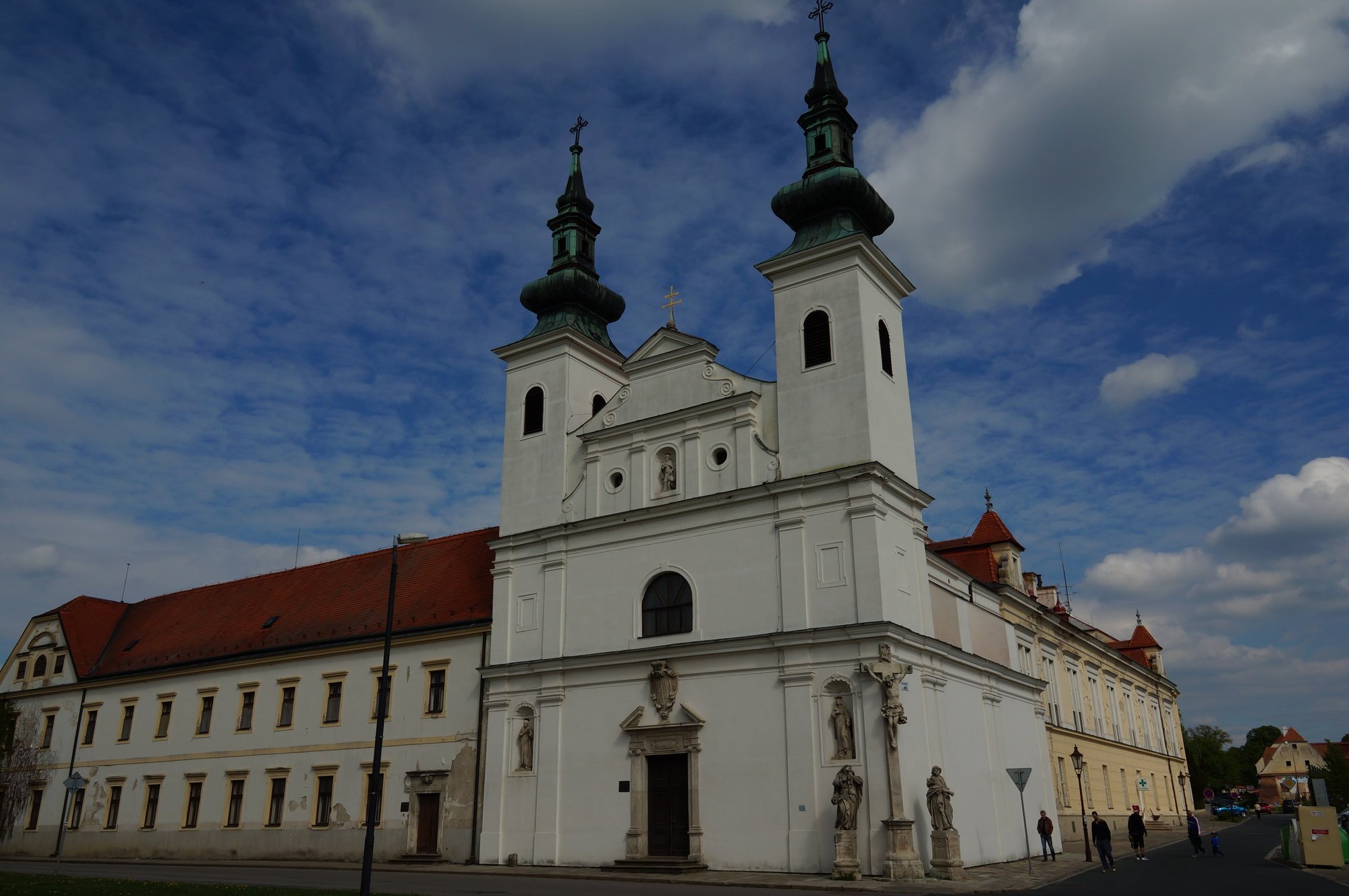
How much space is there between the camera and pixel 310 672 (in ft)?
118

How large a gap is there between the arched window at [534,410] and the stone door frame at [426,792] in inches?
424

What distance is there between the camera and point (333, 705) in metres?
35.1

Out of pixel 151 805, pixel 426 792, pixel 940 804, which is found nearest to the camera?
pixel 940 804

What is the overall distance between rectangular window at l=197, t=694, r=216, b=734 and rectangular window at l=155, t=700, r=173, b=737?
188 centimetres

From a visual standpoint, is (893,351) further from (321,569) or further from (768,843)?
(321,569)

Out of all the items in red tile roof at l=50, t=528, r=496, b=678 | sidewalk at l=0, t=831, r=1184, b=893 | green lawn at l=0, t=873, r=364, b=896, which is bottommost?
sidewalk at l=0, t=831, r=1184, b=893

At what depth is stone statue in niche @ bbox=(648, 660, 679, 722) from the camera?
26703mm

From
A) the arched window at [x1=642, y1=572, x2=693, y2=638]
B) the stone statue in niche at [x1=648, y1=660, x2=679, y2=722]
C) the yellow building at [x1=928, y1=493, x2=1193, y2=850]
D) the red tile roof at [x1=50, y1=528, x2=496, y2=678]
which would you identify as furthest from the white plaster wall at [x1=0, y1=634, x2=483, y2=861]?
the yellow building at [x1=928, y1=493, x2=1193, y2=850]

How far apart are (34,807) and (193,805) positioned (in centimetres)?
1027

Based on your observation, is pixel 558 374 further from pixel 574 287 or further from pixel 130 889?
pixel 130 889

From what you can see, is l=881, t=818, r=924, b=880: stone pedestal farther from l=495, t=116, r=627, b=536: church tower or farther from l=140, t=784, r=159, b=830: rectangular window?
l=140, t=784, r=159, b=830: rectangular window

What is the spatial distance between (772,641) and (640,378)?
9185 mm

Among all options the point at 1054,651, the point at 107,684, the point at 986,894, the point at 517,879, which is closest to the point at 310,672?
the point at 107,684

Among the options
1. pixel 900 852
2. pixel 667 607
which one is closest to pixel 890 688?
pixel 900 852
